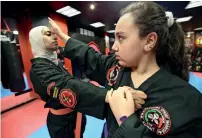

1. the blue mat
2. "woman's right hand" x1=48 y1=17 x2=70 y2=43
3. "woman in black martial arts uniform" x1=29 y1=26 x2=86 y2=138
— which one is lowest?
the blue mat

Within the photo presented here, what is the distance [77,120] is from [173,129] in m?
0.89

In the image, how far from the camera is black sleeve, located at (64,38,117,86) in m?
0.82

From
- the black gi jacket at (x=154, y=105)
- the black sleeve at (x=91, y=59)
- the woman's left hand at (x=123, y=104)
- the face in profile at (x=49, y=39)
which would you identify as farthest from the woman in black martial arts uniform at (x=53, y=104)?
the woman's left hand at (x=123, y=104)

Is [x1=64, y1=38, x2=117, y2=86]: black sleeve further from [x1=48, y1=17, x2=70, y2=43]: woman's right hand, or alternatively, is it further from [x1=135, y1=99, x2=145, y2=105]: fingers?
[x1=135, y1=99, x2=145, y2=105]: fingers

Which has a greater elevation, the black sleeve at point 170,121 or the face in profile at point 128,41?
the face in profile at point 128,41

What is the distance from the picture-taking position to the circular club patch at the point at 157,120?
1.43ft

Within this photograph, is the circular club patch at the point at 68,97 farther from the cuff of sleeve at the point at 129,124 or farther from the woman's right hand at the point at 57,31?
the woman's right hand at the point at 57,31

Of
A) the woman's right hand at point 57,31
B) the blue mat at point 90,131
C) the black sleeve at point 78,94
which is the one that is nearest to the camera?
the black sleeve at point 78,94

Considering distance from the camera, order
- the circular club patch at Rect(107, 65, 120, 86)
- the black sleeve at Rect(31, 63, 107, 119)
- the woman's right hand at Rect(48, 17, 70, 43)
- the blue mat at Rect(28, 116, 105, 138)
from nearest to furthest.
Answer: the black sleeve at Rect(31, 63, 107, 119) < the circular club patch at Rect(107, 65, 120, 86) < the woman's right hand at Rect(48, 17, 70, 43) < the blue mat at Rect(28, 116, 105, 138)

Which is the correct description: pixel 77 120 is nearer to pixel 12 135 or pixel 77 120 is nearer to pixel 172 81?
pixel 172 81

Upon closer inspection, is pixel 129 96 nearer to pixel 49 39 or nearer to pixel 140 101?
pixel 140 101

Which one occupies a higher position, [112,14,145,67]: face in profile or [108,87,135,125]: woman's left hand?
[112,14,145,67]: face in profile

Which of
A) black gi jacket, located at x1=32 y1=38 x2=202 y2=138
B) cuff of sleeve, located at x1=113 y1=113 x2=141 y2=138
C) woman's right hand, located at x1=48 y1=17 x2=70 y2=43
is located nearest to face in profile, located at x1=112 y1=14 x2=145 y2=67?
black gi jacket, located at x1=32 y1=38 x2=202 y2=138

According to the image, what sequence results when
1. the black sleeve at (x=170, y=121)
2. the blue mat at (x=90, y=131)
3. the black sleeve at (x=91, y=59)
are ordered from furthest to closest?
the blue mat at (x=90, y=131)
the black sleeve at (x=91, y=59)
the black sleeve at (x=170, y=121)
